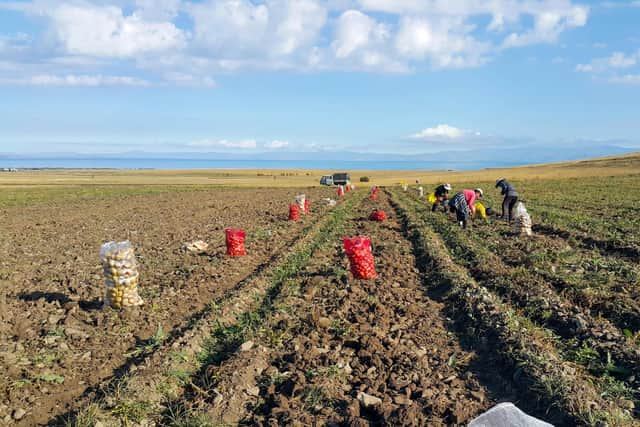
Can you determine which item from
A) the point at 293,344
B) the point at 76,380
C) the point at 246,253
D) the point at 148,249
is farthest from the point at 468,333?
the point at 148,249

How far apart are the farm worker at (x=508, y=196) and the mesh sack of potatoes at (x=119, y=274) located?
1116 centimetres

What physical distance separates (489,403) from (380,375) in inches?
44.4

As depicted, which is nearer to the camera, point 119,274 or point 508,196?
point 119,274

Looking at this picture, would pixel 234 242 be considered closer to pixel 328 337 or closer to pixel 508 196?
pixel 328 337

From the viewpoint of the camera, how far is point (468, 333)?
6.55m

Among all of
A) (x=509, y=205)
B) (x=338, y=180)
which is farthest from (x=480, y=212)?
(x=338, y=180)

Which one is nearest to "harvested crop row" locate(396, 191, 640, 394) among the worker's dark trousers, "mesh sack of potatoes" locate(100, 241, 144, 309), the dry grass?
the worker's dark trousers

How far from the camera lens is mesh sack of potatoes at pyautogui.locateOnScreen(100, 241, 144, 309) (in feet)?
25.0

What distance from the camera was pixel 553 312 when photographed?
7.23 metres

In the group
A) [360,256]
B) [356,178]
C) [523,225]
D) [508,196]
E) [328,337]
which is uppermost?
[508,196]

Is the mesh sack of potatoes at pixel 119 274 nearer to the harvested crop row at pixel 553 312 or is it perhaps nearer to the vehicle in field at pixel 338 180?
the harvested crop row at pixel 553 312

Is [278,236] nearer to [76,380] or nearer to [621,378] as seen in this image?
[76,380]

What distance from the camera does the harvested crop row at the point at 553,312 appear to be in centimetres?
571

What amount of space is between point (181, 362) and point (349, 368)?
6.27ft
